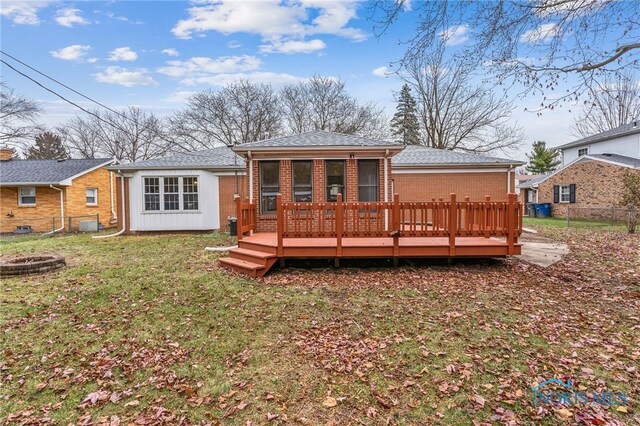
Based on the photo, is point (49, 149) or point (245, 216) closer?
point (245, 216)

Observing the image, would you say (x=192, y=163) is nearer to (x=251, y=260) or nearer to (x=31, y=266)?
(x=31, y=266)

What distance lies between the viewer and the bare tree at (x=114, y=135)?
1179 inches

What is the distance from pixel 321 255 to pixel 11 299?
18.0 feet

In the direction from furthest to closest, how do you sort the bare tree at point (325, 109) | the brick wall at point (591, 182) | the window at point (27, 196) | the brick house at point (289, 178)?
the bare tree at point (325, 109) → the brick wall at point (591, 182) → the window at point (27, 196) → the brick house at point (289, 178)

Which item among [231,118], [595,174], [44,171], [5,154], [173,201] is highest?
[231,118]

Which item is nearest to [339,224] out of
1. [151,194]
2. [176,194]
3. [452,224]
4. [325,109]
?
[452,224]

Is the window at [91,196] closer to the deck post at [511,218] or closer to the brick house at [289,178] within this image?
the brick house at [289,178]

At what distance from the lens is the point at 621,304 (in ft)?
16.3

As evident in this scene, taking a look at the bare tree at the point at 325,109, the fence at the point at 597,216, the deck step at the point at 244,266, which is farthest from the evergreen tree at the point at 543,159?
the deck step at the point at 244,266

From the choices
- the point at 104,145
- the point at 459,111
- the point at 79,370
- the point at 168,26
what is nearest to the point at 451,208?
the point at 79,370

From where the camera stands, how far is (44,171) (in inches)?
722

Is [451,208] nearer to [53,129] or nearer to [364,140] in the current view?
[364,140]

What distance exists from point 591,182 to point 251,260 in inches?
870

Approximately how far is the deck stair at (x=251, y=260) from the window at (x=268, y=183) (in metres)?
2.25
